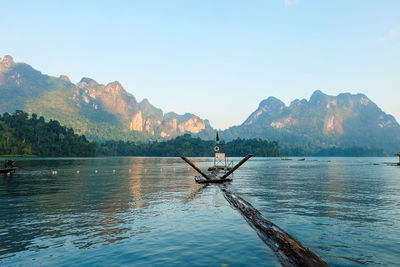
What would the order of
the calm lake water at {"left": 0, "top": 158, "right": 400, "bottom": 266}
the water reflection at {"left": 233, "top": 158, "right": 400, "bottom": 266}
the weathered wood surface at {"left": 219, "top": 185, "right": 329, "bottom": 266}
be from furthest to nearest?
the water reflection at {"left": 233, "top": 158, "right": 400, "bottom": 266} < the calm lake water at {"left": 0, "top": 158, "right": 400, "bottom": 266} < the weathered wood surface at {"left": 219, "top": 185, "right": 329, "bottom": 266}

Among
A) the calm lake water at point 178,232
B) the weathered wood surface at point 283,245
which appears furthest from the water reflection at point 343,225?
the weathered wood surface at point 283,245

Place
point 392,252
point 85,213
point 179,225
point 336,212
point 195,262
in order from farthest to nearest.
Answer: point 336,212
point 85,213
point 179,225
point 392,252
point 195,262

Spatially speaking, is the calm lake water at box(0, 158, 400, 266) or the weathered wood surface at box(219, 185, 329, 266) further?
the calm lake water at box(0, 158, 400, 266)

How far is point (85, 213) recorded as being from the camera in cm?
2270

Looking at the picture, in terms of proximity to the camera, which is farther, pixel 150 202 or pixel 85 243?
pixel 150 202

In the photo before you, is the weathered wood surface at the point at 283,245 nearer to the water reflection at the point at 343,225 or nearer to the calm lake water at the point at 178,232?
the calm lake water at the point at 178,232

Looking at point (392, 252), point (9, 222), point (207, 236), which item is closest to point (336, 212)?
point (392, 252)

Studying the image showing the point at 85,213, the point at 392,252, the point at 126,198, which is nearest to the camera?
the point at 392,252

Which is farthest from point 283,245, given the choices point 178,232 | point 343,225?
point 343,225

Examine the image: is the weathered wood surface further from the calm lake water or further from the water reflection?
the water reflection

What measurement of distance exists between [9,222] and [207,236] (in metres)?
14.1

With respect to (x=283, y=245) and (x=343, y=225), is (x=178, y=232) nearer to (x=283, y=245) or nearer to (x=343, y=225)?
(x=283, y=245)

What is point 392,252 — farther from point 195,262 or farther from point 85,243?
point 85,243

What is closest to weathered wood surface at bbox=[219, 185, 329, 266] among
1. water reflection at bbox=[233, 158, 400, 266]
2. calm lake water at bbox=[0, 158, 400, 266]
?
calm lake water at bbox=[0, 158, 400, 266]
